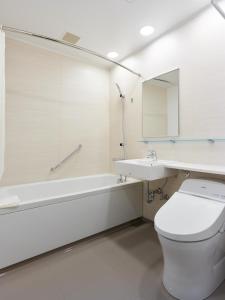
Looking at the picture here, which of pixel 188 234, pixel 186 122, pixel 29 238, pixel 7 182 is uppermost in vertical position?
pixel 186 122

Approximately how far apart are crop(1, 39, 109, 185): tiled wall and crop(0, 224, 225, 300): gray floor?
3.60ft

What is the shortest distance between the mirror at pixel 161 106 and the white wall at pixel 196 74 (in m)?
0.07

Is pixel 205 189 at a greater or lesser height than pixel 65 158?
lesser

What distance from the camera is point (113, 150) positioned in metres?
3.10

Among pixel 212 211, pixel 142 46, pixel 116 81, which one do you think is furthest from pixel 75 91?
pixel 212 211

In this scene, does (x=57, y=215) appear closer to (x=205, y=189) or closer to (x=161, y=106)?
(x=205, y=189)

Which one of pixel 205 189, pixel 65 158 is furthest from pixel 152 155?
pixel 65 158

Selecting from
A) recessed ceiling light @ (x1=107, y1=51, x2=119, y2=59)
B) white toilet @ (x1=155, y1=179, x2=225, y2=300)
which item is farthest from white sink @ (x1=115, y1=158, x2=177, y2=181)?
recessed ceiling light @ (x1=107, y1=51, x2=119, y2=59)

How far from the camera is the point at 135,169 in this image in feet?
6.52

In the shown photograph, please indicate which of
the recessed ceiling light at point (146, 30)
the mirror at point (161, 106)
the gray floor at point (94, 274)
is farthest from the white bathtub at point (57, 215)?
the recessed ceiling light at point (146, 30)

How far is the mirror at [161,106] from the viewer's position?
6.97 feet

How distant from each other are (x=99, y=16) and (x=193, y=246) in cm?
218

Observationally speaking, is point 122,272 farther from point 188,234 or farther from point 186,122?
point 186,122

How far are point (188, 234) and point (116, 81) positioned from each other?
2480 mm
